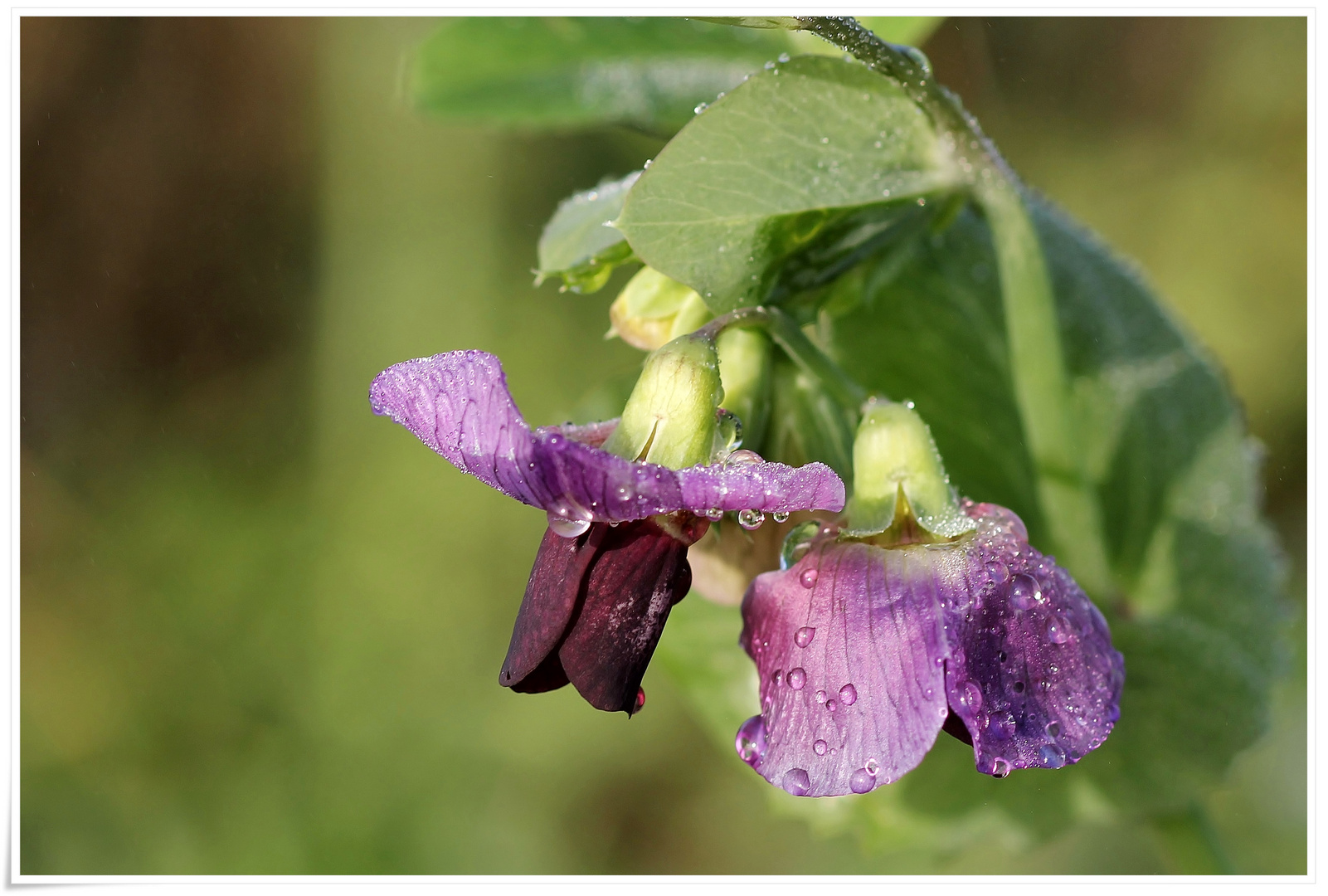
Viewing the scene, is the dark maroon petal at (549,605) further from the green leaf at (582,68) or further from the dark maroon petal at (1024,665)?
the green leaf at (582,68)

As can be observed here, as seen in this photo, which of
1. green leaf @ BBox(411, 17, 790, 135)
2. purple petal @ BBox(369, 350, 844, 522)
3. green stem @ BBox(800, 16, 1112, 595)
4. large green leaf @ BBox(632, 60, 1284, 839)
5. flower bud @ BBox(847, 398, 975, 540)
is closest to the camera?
purple petal @ BBox(369, 350, 844, 522)

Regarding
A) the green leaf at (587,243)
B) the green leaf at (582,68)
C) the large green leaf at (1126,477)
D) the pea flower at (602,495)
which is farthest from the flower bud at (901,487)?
the green leaf at (582,68)

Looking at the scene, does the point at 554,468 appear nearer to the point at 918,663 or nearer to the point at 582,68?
the point at 918,663

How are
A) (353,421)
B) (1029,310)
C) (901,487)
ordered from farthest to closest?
(353,421)
(1029,310)
(901,487)

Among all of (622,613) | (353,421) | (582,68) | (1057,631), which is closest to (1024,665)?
(1057,631)

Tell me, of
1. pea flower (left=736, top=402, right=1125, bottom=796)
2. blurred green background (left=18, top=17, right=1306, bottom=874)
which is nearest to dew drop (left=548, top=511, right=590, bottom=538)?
pea flower (left=736, top=402, right=1125, bottom=796)

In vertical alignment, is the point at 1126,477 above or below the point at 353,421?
above

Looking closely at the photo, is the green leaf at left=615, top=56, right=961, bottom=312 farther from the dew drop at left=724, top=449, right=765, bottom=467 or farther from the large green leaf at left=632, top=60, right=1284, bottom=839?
the large green leaf at left=632, top=60, right=1284, bottom=839
